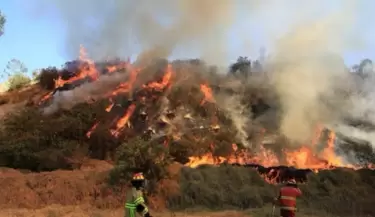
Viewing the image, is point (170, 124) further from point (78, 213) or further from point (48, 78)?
point (48, 78)

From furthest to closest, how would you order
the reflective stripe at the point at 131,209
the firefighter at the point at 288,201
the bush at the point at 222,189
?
the bush at the point at 222,189, the firefighter at the point at 288,201, the reflective stripe at the point at 131,209

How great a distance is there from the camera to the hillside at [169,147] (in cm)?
1612

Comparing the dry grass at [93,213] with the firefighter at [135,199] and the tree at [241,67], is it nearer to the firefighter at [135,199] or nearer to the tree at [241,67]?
the firefighter at [135,199]

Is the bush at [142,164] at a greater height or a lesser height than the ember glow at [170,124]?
lesser

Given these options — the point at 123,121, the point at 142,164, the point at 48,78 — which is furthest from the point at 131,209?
the point at 48,78

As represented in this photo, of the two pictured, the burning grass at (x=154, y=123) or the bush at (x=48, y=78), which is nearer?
the burning grass at (x=154, y=123)

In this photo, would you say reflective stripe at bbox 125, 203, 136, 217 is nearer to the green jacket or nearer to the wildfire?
the green jacket

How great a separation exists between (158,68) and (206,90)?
289 centimetres

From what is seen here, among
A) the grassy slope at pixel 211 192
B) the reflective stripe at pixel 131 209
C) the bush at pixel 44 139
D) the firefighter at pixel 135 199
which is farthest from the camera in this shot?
the bush at pixel 44 139

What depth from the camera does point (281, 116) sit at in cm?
2373

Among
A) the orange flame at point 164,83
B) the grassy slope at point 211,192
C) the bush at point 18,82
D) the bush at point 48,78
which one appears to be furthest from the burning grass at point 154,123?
the bush at point 18,82

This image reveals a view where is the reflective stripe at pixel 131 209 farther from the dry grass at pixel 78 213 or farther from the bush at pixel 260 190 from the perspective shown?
the bush at pixel 260 190

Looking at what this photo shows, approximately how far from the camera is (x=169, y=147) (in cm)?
2064

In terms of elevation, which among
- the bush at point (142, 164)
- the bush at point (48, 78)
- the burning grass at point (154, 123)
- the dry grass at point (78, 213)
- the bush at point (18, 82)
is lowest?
the dry grass at point (78, 213)
